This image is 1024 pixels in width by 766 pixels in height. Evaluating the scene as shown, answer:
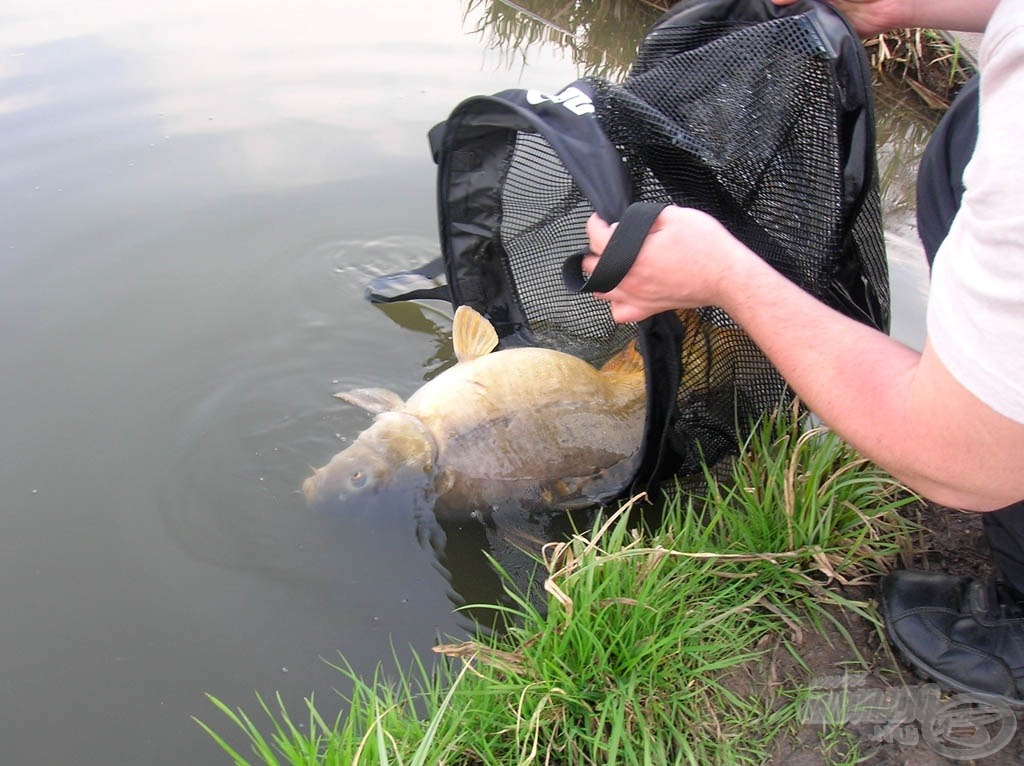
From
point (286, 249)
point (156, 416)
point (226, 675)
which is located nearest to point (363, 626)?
point (226, 675)

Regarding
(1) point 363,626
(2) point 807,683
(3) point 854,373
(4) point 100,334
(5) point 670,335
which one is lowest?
(1) point 363,626

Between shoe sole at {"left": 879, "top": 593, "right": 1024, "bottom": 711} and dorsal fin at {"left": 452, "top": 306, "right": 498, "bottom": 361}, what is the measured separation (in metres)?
1.62

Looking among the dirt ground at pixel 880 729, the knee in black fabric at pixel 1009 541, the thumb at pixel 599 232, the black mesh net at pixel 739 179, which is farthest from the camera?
the black mesh net at pixel 739 179

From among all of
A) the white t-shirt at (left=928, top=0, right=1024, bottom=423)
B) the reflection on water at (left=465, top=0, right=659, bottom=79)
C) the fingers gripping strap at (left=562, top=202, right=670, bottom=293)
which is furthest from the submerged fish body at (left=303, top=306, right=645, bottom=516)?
the reflection on water at (left=465, top=0, right=659, bottom=79)

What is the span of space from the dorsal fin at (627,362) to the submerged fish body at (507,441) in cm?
2

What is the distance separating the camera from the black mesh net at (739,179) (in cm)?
224

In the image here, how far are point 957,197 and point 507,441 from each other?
4.91 feet

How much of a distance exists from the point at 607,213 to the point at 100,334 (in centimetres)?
238

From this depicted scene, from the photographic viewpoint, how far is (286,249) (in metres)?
4.10

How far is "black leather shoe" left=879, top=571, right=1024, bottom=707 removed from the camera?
203cm

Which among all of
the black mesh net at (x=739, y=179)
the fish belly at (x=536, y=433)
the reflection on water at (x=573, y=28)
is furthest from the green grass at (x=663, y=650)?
the reflection on water at (x=573, y=28)

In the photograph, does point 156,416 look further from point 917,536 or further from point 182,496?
point 917,536

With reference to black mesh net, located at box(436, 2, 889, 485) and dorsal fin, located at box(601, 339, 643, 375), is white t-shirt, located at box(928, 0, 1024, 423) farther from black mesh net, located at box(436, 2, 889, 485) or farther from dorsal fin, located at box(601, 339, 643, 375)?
dorsal fin, located at box(601, 339, 643, 375)
